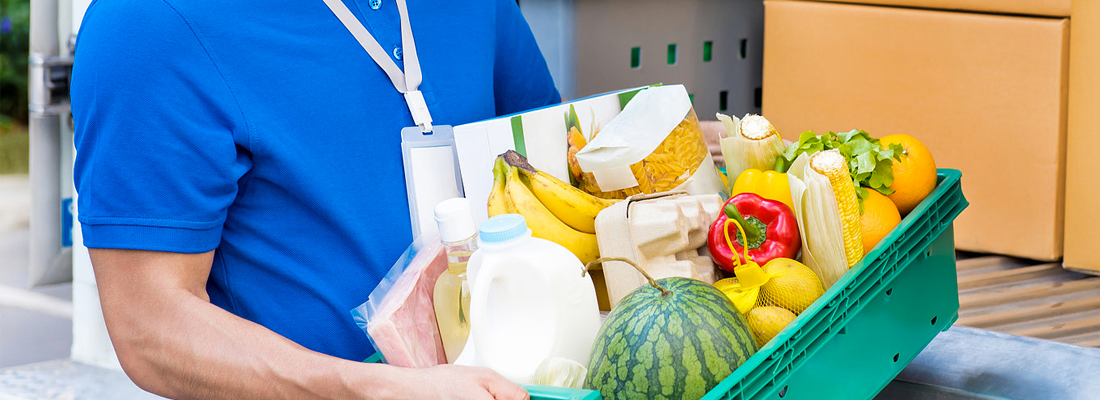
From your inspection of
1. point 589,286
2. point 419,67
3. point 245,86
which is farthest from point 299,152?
point 589,286

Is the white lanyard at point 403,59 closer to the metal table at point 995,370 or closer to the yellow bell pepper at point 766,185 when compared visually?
the yellow bell pepper at point 766,185

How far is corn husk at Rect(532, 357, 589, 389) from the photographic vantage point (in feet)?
2.36

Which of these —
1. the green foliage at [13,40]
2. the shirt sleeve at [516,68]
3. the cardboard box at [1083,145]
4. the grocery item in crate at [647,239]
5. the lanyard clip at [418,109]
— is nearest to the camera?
the grocery item in crate at [647,239]

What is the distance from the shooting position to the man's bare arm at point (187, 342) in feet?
2.53

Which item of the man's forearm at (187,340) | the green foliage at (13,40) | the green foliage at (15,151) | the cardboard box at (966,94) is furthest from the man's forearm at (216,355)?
the green foliage at (13,40)

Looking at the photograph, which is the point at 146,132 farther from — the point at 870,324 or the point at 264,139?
the point at 870,324

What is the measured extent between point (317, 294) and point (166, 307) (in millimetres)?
183

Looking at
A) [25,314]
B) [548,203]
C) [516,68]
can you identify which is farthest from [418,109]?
[25,314]

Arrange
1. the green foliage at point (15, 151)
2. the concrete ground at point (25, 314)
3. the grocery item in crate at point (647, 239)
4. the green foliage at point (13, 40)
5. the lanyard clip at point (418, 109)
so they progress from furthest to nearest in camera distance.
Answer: the green foliage at point (13, 40) < the green foliage at point (15, 151) < the concrete ground at point (25, 314) < the lanyard clip at point (418, 109) < the grocery item in crate at point (647, 239)

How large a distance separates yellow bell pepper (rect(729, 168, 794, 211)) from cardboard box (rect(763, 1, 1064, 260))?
112 centimetres

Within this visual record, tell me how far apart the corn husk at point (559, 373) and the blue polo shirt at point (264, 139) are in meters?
0.31

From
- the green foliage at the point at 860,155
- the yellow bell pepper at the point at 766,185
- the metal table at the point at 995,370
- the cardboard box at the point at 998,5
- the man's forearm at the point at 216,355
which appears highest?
the cardboard box at the point at 998,5

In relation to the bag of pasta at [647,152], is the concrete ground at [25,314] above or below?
below

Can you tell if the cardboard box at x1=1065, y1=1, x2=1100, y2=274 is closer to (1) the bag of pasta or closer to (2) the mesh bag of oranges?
(1) the bag of pasta
